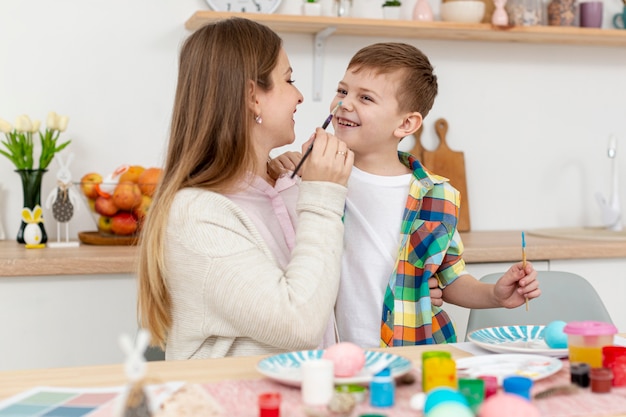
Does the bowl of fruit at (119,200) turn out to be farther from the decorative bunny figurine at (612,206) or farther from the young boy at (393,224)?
the decorative bunny figurine at (612,206)

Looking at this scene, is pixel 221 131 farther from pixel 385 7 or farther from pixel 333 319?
pixel 385 7

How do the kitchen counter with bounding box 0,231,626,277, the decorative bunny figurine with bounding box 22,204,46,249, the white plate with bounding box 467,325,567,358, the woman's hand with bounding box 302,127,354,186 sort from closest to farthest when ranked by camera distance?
the white plate with bounding box 467,325,567,358, the woman's hand with bounding box 302,127,354,186, the kitchen counter with bounding box 0,231,626,277, the decorative bunny figurine with bounding box 22,204,46,249

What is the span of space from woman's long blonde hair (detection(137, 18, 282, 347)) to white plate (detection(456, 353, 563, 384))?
56 cm

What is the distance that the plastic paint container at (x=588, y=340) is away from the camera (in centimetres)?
120

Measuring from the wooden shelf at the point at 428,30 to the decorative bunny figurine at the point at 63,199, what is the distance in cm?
62

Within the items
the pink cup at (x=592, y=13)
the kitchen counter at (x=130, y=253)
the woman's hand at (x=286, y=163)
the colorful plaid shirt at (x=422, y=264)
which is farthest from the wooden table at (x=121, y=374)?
the pink cup at (x=592, y=13)

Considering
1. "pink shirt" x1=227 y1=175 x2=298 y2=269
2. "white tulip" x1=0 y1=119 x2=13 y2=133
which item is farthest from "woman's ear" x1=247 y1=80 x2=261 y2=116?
"white tulip" x1=0 y1=119 x2=13 y2=133

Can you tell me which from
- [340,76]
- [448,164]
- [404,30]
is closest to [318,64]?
[340,76]

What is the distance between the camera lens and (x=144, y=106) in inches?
112

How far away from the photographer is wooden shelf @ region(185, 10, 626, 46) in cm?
274

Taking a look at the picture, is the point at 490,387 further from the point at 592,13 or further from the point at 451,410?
the point at 592,13

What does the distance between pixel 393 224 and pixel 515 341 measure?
1.62 ft

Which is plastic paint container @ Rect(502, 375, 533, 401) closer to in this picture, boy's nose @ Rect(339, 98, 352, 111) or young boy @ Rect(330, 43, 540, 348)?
young boy @ Rect(330, 43, 540, 348)

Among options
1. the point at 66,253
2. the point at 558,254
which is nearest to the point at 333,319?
the point at 66,253
